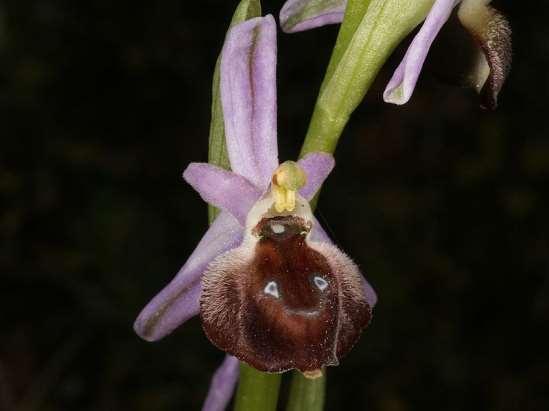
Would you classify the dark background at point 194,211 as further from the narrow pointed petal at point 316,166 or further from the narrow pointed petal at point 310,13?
the narrow pointed petal at point 316,166

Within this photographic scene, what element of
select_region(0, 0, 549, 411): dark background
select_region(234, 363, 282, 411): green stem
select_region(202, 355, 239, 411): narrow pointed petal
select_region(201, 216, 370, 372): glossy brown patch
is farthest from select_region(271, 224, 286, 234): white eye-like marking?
select_region(0, 0, 549, 411): dark background

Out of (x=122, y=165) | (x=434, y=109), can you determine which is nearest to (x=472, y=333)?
(x=434, y=109)

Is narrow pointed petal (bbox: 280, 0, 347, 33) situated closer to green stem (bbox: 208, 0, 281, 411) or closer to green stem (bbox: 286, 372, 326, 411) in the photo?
green stem (bbox: 208, 0, 281, 411)

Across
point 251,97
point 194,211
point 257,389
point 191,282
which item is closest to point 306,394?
point 257,389

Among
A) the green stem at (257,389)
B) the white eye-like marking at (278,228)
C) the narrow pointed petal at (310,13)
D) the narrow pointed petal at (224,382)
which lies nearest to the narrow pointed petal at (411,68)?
the white eye-like marking at (278,228)

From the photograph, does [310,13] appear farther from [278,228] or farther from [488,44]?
[278,228]

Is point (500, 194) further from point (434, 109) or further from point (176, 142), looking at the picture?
point (176, 142)
